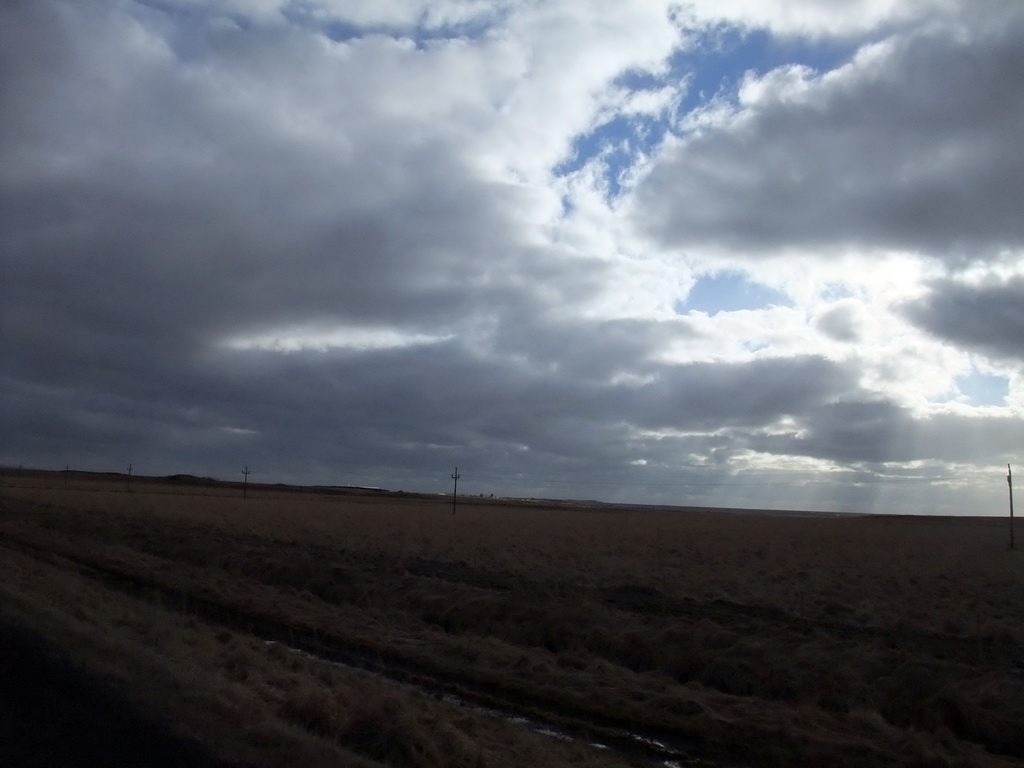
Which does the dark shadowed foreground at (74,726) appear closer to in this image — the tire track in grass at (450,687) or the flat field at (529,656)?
the flat field at (529,656)

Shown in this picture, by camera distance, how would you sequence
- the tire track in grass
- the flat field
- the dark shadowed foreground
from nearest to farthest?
the dark shadowed foreground
the flat field
the tire track in grass

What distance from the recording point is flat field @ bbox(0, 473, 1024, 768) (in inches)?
406

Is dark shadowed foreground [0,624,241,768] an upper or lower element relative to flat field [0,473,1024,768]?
upper

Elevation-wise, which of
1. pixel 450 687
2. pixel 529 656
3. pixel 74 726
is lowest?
pixel 450 687

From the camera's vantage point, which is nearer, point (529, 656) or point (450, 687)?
point (450, 687)

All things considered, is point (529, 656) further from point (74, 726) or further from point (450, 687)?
point (74, 726)

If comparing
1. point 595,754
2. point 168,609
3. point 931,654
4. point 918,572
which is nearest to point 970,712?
point 931,654

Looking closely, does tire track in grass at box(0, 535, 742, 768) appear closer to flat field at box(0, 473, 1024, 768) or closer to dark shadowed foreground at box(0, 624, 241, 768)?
flat field at box(0, 473, 1024, 768)

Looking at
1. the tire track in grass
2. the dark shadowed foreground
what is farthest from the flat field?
the dark shadowed foreground

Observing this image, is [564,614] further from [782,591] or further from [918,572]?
[918,572]

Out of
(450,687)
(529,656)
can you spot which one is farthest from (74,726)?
(529,656)

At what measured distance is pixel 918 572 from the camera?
32.8 metres

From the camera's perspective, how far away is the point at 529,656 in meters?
15.6

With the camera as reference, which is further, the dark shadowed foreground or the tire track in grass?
the tire track in grass
